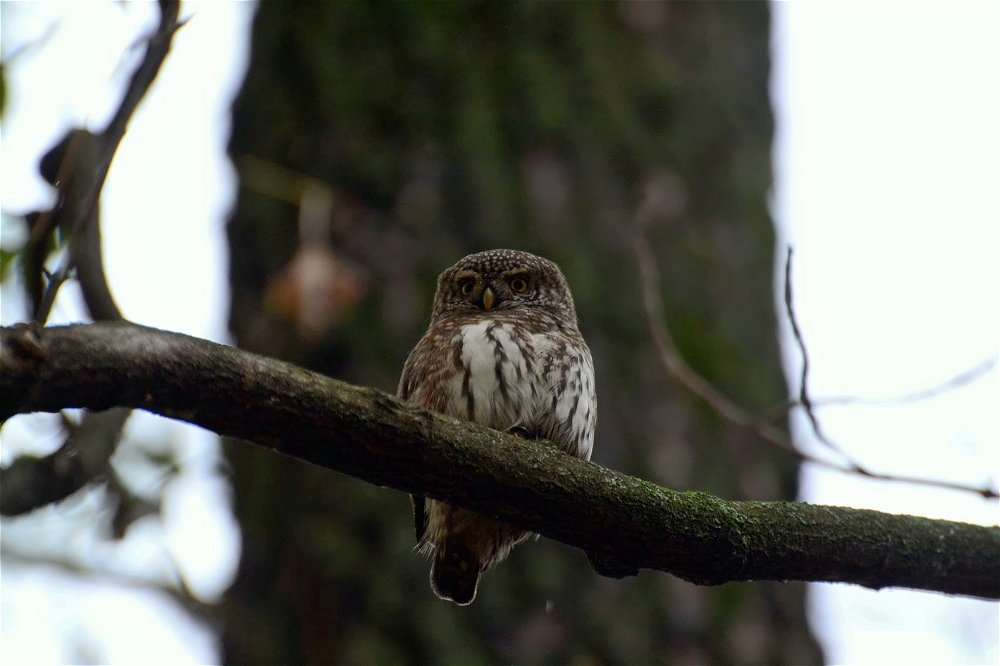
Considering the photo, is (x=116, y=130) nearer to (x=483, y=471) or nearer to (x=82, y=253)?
(x=82, y=253)

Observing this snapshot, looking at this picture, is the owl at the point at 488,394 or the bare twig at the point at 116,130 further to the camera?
the owl at the point at 488,394

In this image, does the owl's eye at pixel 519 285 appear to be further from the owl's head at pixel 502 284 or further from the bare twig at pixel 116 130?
the bare twig at pixel 116 130

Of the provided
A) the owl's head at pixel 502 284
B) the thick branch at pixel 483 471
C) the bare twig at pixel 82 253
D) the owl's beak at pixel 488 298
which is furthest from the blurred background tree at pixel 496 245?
the bare twig at pixel 82 253

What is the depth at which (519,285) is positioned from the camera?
175 inches

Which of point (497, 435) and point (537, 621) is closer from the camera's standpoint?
point (497, 435)

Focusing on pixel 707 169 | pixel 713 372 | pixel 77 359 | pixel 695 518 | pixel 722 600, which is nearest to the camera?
pixel 77 359

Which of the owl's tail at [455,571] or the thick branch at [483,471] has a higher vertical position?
the thick branch at [483,471]

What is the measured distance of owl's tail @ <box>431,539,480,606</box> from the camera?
3623 mm

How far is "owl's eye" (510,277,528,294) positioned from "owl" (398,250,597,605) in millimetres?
386

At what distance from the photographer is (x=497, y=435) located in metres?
2.37

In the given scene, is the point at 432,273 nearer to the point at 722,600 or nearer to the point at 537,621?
the point at 537,621

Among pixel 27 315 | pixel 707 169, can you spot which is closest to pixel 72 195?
pixel 27 315

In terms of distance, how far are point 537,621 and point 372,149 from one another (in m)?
2.17

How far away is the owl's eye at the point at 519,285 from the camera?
14.6 feet
